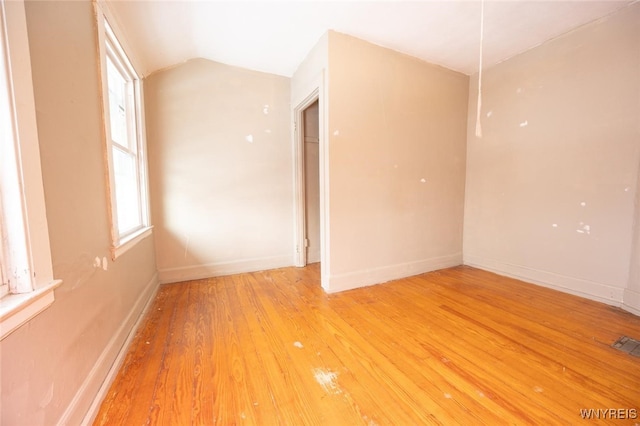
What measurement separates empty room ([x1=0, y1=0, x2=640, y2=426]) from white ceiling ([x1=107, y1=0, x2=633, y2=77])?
2cm

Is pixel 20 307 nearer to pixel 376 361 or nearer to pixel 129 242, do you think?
pixel 129 242

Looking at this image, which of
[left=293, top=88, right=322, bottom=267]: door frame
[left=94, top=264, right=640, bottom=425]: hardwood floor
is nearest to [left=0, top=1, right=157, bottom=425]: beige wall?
[left=94, top=264, right=640, bottom=425]: hardwood floor

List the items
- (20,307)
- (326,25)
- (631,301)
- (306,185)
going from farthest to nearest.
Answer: (306,185) → (326,25) → (631,301) → (20,307)

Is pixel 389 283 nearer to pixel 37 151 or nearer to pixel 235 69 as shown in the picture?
pixel 37 151

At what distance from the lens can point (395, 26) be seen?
7.16ft

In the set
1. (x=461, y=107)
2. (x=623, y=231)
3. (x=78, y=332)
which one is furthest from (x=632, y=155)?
(x=78, y=332)

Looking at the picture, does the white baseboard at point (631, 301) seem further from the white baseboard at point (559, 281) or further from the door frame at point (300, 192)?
the door frame at point (300, 192)

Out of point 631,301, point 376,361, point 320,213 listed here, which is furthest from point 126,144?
point 631,301

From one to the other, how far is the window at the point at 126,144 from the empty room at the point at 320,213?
0.08 ft

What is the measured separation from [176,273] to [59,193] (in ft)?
6.37

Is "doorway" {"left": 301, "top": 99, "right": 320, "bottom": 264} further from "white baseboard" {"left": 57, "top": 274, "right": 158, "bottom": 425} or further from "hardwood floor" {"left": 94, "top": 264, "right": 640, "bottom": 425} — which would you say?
"white baseboard" {"left": 57, "top": 274, "right": 158, "bottom": 425}

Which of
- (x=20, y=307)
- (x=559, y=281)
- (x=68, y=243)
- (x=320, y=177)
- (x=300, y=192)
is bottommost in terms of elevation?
(x=559, y=281)

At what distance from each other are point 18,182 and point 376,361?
1.76 metres

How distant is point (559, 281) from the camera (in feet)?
7.83
